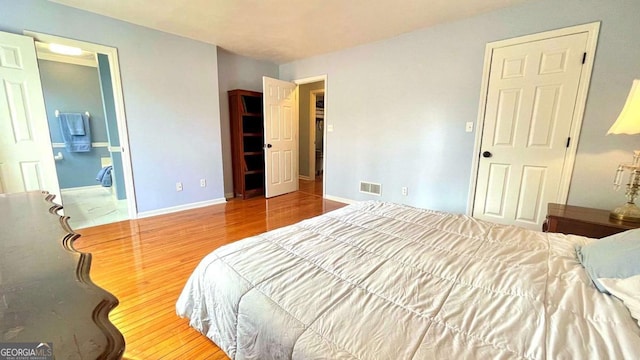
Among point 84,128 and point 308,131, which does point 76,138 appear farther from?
point 308,131

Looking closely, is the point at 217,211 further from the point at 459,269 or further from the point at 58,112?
the point at 58,112

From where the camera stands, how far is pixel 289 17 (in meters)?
2.78

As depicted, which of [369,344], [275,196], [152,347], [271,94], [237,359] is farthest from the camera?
[275,196]

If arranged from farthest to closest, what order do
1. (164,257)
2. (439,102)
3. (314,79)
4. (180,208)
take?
1. (314,79)
2. (180,208)
3. (439,102)
4. (164,257)

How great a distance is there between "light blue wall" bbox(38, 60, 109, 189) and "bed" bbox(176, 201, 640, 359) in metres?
5.31

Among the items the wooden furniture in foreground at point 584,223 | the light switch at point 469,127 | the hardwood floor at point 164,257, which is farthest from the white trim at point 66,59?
the wooden furniture in foreground at point 584,223

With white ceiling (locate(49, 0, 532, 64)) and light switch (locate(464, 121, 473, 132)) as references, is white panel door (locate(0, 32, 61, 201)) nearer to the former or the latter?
white ceiling (locate(49, 0, 532, 64))

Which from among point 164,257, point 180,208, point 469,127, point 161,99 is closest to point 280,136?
point 161,99

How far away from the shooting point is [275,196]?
15.0ft

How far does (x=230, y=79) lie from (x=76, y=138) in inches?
126

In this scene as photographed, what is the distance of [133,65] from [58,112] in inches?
111

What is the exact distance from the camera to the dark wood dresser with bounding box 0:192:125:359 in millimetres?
454

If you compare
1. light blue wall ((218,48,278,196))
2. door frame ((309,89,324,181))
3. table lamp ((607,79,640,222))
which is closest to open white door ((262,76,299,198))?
light blue wall ((218,48,278,196))

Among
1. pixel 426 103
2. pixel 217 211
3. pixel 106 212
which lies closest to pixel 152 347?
pixel 217 211
